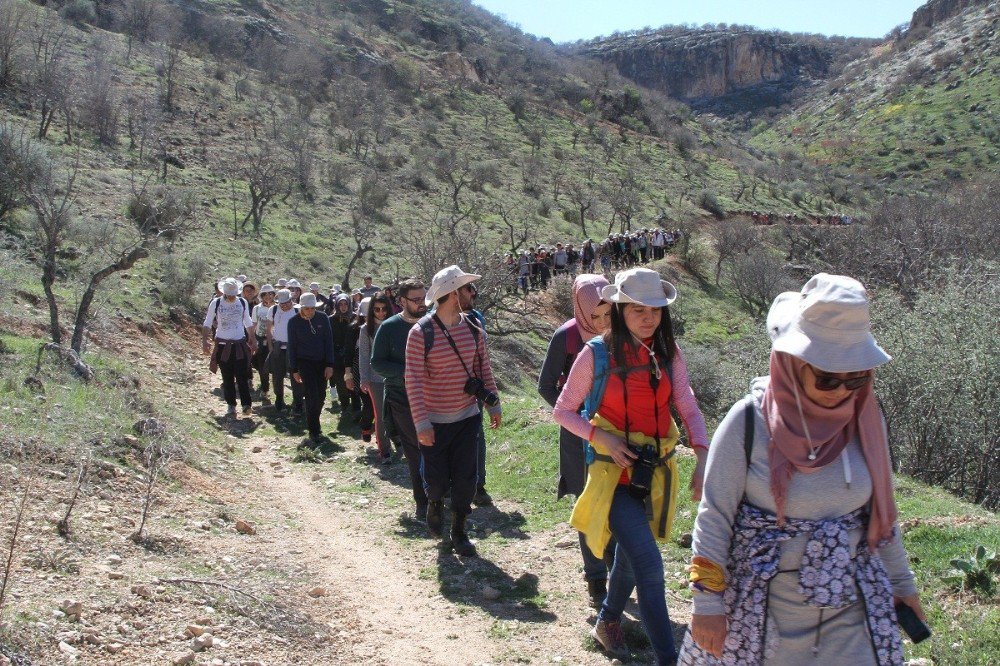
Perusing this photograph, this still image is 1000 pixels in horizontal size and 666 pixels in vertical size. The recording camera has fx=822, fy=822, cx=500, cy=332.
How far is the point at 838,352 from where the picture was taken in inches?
86.4

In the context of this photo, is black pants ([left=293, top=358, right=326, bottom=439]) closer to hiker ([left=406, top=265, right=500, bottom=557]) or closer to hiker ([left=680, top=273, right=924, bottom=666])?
hiker ([left=406, top=265, right=500, bottom=557])

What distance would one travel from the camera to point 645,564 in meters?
3.38

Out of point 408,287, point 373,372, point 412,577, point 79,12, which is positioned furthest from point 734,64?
point 412,577

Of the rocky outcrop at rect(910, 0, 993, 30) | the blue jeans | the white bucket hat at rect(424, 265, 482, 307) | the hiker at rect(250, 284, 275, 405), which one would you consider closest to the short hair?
the white bucket hat at rect(424, 265, 482, 307)

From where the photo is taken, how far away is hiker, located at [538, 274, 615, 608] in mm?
4625

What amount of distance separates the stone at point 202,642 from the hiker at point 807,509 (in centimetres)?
241

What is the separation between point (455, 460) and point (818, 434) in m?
3.45

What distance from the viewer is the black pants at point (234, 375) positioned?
10.4m

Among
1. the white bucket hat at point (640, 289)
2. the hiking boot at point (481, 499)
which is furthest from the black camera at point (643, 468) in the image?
the hiking boot at point (481, 499)

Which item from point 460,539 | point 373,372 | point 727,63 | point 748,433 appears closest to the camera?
point 748,433

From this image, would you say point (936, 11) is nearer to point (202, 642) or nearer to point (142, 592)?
point (142, 592)

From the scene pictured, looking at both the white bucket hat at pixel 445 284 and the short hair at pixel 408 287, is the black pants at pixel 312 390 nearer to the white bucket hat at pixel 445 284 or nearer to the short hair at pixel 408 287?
the short hair at pixel 408 287

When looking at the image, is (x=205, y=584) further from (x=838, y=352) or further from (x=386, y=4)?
(x=386, y=4)

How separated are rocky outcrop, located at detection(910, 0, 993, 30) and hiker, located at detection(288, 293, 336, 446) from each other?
3651 inches
